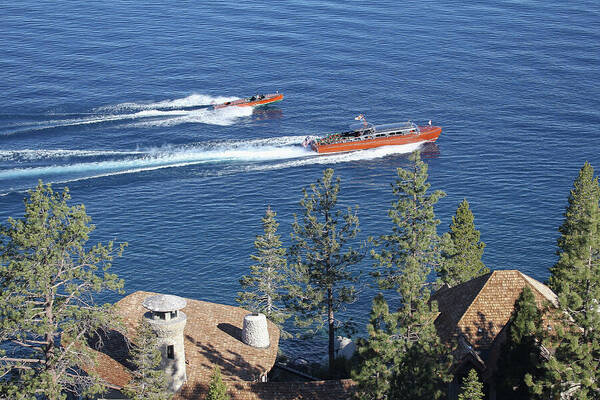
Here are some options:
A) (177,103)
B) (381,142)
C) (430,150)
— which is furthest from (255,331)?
(177,103)

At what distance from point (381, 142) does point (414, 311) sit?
75.2 metres

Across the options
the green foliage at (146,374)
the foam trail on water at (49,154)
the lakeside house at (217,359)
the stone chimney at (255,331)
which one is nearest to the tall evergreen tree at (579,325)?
the lakeside house at (217,359)

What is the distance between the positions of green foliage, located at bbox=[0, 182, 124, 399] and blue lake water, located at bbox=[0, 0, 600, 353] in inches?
1382

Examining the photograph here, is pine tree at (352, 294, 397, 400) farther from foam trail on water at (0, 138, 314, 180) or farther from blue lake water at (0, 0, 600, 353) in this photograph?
foam trail on water at (0, 138, 314, 180)

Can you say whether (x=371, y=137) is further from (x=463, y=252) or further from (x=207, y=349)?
(x=207, y=349)

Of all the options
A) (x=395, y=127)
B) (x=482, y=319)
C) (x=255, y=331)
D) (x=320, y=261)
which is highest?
(x=482, y=319)

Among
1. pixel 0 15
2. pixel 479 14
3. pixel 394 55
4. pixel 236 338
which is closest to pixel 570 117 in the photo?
pixel 394 55

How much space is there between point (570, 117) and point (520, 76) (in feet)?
71.4

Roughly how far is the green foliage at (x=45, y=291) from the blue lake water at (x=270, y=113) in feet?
115

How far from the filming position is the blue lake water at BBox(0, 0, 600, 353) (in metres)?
98.4

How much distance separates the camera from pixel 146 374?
4634 centimetres

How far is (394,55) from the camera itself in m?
161

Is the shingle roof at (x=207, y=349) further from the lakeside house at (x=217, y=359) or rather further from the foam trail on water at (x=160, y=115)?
the foam trail on water at (x=160, y=115)

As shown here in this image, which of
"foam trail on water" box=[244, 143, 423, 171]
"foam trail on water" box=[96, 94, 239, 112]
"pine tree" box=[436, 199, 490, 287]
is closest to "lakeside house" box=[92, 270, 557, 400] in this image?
"pine tree" box=[436, 199, 490, 287]
